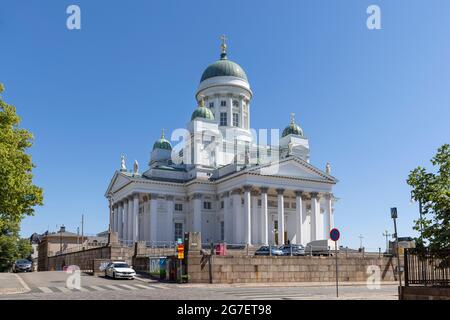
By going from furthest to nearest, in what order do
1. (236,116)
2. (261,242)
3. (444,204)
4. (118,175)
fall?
(236,116) < (118,175) < (261,242) < (444,204)

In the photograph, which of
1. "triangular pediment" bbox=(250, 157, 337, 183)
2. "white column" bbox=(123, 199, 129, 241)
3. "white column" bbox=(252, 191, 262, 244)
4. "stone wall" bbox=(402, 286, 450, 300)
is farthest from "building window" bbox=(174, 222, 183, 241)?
"stone wall" bbox=(402, 286, 450, 300)

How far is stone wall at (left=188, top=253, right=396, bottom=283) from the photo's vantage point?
3484cm

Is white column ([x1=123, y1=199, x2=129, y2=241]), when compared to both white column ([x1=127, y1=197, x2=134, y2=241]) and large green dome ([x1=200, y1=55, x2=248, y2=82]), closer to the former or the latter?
white column ([x1=127, y1=197, x2=134, y2=241])

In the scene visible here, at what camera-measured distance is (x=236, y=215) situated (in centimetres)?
6381

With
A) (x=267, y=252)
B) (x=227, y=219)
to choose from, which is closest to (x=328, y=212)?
(x=227, y=219)

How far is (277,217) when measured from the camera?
2687 inches

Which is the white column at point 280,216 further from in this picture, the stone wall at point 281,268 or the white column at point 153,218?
the stone wall at point 281,268

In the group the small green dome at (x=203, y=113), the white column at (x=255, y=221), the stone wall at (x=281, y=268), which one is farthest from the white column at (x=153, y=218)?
the stone wall at (x=281, y=268)

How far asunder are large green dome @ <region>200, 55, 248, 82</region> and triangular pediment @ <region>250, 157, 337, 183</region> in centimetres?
2179

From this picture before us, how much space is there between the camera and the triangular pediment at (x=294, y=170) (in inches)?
2530

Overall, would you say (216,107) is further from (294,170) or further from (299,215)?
(299,215)
